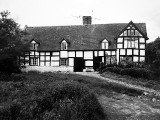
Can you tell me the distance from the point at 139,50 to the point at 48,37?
14148 millimetres

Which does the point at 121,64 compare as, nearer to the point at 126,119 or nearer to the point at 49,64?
the point at 49,64

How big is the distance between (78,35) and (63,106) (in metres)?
27.9

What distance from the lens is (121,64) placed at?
29.5 meters

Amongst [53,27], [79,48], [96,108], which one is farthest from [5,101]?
[53,27]

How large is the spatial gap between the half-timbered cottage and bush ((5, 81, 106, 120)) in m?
22.8

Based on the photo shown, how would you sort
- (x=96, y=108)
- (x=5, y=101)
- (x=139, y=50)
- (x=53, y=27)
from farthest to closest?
(x=53, y=27), (x=139, y=50), (x=5, y=101), (x=96, y=108)

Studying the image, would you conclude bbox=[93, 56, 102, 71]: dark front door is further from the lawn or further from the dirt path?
the lawn

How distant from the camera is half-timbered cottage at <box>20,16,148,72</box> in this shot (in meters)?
33.4

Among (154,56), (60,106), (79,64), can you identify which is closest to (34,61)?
(79,64)

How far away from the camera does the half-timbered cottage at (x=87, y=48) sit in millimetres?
33438

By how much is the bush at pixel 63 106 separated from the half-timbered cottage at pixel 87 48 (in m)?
22.8

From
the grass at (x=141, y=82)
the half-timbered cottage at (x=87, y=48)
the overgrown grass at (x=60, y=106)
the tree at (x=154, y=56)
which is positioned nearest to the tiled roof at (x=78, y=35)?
the half-timbered cottage at (x=87, y=48)

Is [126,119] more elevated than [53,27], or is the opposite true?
[53,27]

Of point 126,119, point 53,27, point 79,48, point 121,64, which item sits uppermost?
point 53,27
